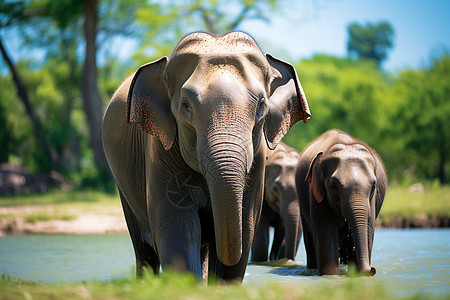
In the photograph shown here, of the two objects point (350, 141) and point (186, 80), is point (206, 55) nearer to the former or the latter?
point (186, 80)

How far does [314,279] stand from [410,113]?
2930 centimetres

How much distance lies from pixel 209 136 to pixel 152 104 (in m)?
1.05

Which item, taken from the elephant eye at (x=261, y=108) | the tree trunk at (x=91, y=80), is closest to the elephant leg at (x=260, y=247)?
the elephant eye at (x=261, y=108)

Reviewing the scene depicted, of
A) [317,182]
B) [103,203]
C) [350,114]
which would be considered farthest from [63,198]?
[350,114]

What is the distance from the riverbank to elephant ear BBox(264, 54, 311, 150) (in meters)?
12.9

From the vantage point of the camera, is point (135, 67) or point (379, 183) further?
point (135, 67)

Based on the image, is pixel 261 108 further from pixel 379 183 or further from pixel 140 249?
pixel 379 183

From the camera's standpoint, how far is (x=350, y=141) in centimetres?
987

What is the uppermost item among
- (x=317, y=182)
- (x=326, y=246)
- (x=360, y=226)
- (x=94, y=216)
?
(x=317, y=182)

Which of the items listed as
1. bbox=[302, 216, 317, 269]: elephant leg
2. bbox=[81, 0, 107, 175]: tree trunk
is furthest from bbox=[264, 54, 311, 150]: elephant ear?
bbox=[81, 0, 107, 175]: tree trunk

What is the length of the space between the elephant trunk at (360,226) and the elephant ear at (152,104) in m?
3.92

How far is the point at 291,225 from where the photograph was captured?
12.1 meters

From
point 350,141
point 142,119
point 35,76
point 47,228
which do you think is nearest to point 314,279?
point 350,141

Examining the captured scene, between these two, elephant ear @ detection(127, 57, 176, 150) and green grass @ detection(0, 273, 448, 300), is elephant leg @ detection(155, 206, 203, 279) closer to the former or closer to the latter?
elephant ear @ detection(127, 57, 176, 150)
